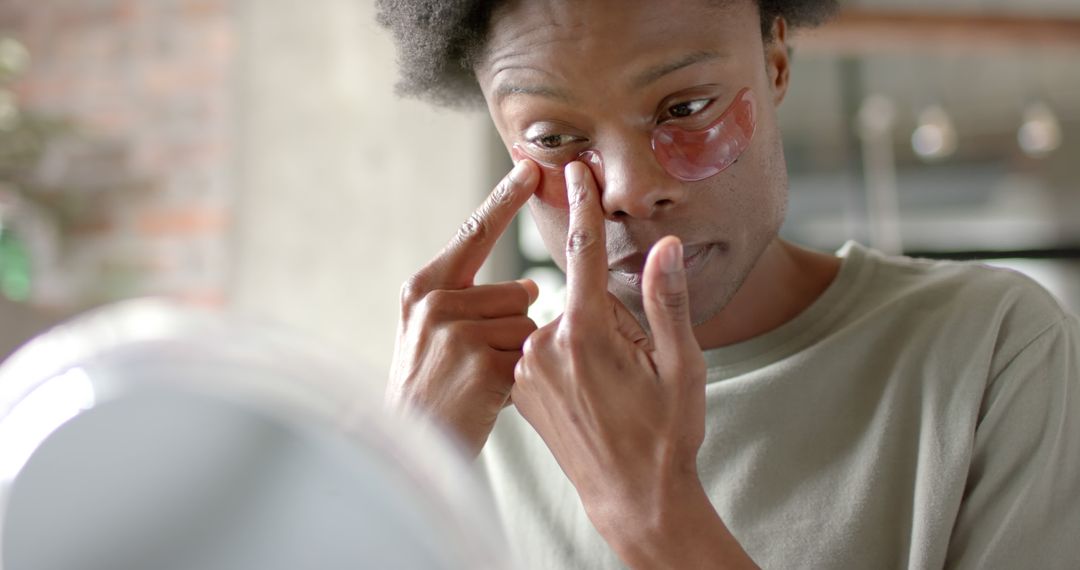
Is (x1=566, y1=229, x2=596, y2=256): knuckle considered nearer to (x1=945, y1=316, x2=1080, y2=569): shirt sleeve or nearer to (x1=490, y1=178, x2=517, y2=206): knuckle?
(x1=490, y1=178, x2=517, y2=206): knuckle

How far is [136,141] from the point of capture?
109 inches

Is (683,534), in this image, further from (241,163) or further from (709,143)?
(241,163)

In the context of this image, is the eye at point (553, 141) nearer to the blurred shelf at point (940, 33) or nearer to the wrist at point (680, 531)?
the wrist at point (680, 531)

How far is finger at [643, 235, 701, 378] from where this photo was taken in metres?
0.68

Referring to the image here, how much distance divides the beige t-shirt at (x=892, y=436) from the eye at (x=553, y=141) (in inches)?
10.5

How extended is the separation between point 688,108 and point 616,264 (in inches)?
5.5

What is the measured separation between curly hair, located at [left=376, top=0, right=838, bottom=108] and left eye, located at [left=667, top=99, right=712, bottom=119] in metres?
0.13

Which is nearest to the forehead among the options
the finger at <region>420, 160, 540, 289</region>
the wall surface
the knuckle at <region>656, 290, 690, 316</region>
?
the finger at <region>420, 160, 540, 289</region>

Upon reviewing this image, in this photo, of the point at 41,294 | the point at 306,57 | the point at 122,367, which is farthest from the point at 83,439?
the point at 306,57

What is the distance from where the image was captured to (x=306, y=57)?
2900 mm

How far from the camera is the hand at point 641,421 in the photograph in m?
0.69

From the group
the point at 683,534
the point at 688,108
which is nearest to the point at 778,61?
the point at 688,108

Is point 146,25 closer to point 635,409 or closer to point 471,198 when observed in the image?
point 471,198

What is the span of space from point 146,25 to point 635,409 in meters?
2.53
